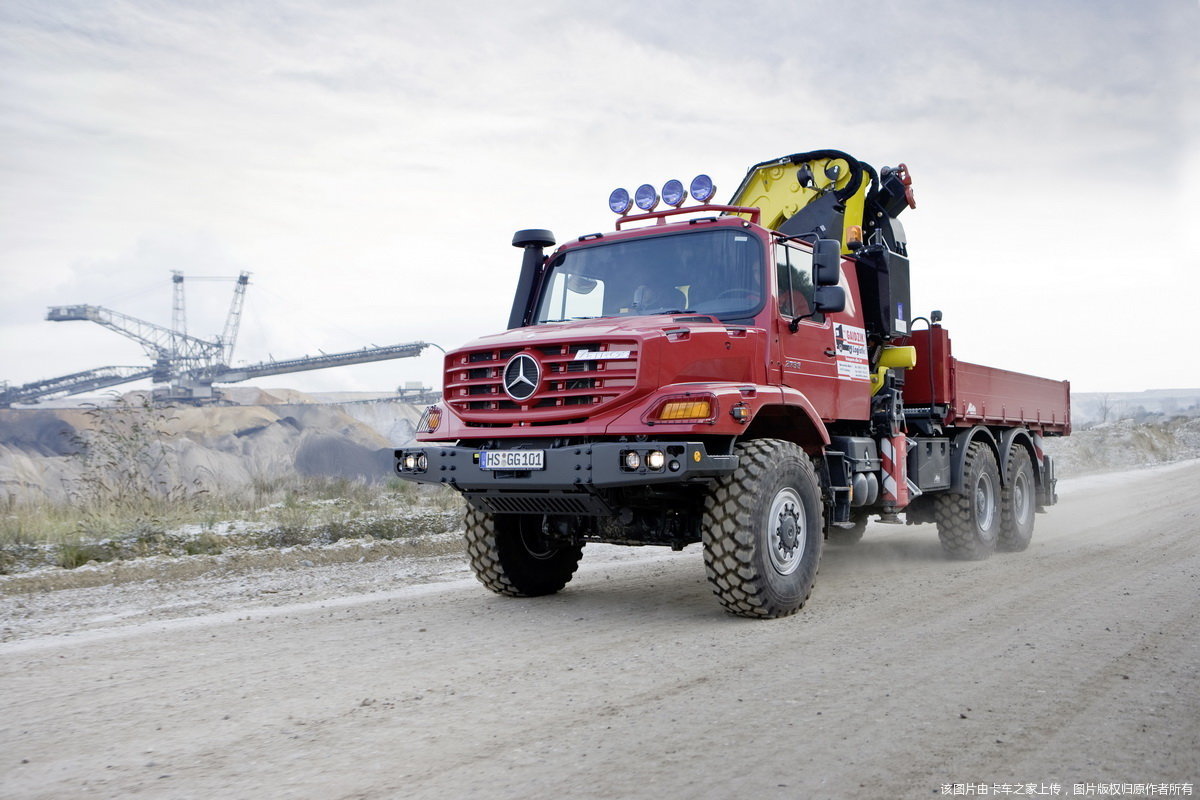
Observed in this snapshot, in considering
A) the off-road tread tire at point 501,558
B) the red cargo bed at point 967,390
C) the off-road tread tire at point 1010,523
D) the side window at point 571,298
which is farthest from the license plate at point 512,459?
the off-road tread tire at point 1010,523

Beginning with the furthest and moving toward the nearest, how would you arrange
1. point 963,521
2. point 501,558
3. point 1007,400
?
point 1007,400
point 963,521
point 501,558

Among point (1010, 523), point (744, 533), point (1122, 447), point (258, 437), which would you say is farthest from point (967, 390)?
point (258, 437)

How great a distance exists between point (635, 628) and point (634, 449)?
124 centimetres

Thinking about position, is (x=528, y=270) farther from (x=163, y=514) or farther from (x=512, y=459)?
(x=163, y=514)

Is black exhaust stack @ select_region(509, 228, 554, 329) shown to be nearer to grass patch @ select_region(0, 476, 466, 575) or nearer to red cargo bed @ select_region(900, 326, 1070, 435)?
red cargo bed @ select_region(900, 326, 1070, 435)

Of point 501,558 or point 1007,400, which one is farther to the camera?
point 1007,400

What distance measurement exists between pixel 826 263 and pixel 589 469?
101 inches

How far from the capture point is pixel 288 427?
4244 centimetres

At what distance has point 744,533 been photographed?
20.5ft

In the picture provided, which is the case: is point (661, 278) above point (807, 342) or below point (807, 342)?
above

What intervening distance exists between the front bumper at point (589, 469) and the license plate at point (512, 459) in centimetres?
3

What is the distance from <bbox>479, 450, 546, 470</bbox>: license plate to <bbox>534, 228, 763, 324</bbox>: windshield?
1648mm

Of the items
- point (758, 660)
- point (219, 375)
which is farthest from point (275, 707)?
point (219, 375)

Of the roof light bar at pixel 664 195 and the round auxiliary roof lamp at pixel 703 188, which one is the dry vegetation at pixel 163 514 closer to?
the roof light bar at pixel 664 195
